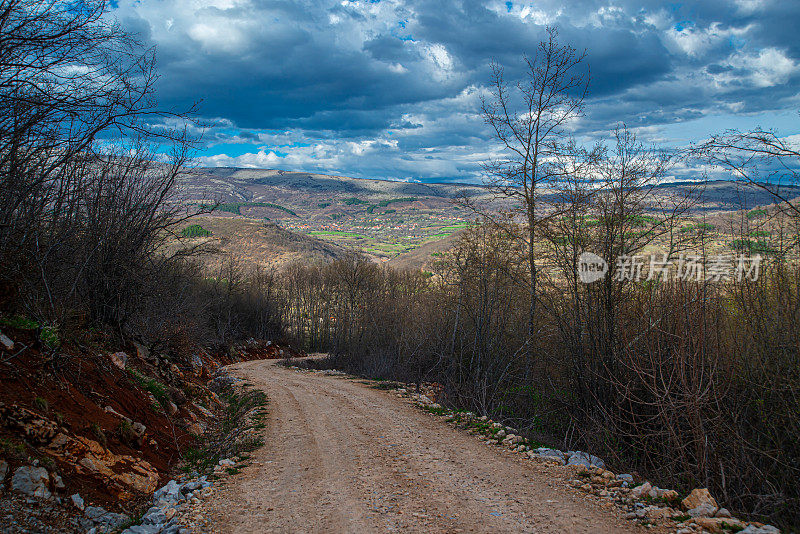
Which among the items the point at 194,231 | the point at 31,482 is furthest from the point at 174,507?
the point at 194,231

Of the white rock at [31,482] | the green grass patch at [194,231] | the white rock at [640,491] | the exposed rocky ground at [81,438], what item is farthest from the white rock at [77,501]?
the green grass patch at [194,231]

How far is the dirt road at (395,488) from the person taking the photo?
4.94 m

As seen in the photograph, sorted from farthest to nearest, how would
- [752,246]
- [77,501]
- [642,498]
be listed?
1. [752,246]
2. [642,498]
3. [77,501]

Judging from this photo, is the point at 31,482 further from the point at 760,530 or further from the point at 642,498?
the point at 760,530

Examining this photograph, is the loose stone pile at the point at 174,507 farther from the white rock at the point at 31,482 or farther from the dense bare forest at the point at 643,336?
the dense bare forest at the point at 643,336

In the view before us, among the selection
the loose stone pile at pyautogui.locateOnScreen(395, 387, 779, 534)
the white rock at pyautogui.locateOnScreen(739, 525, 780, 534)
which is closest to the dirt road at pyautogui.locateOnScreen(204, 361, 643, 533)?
the loose stone pile at pyautogui.locateOnScreen(395, 387, 779, 534)

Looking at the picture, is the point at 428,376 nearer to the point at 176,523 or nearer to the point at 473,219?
the point at 473,219

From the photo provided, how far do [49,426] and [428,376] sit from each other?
1317 centimetres

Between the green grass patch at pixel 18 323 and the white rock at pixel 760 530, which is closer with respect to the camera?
the white rock at pixel 760 530

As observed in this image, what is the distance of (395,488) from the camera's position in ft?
19.8

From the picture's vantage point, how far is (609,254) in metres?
8.50

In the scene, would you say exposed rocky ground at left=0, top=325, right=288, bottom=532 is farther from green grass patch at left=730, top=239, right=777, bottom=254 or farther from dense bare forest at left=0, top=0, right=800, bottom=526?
green grass patch at left=730, top=239, right=777, bottom=254

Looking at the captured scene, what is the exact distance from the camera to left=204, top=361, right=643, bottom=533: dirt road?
4941 mm

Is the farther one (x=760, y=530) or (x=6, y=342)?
(x=6, y=342)
